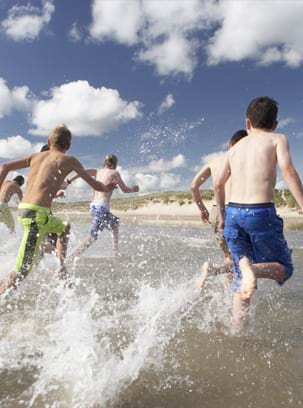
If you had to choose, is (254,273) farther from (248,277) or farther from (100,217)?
(100,217)

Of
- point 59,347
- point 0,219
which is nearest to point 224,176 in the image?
point 59,347

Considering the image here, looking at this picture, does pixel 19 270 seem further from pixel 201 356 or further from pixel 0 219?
pixel 0 219

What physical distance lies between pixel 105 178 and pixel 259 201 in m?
5.36

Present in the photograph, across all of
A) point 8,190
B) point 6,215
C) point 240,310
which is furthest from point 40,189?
point 6,215

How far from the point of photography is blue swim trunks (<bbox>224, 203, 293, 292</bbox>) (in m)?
3.51

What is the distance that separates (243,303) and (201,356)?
68cm

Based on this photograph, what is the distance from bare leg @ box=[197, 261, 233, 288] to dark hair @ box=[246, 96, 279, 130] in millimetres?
1690

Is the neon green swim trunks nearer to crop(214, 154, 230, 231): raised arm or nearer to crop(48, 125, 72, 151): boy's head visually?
crop(48, 125, 72, 151): boy's head

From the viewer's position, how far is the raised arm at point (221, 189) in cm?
414

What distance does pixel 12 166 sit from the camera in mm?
4672

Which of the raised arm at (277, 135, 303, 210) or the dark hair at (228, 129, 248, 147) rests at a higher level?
the dark hair at (228, 129, 248, 147)

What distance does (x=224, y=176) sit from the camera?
4.20 m

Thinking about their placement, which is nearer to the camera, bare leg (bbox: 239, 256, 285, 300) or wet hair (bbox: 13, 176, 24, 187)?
bare leg (bbox: 239, 256, 285, 300)

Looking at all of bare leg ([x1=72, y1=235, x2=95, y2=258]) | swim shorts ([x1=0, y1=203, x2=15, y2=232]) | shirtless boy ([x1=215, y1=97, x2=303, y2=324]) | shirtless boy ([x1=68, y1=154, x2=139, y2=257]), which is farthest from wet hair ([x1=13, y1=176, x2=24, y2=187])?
shirtless boy ([x1=215, y1=97, x2=303, y2=324])
